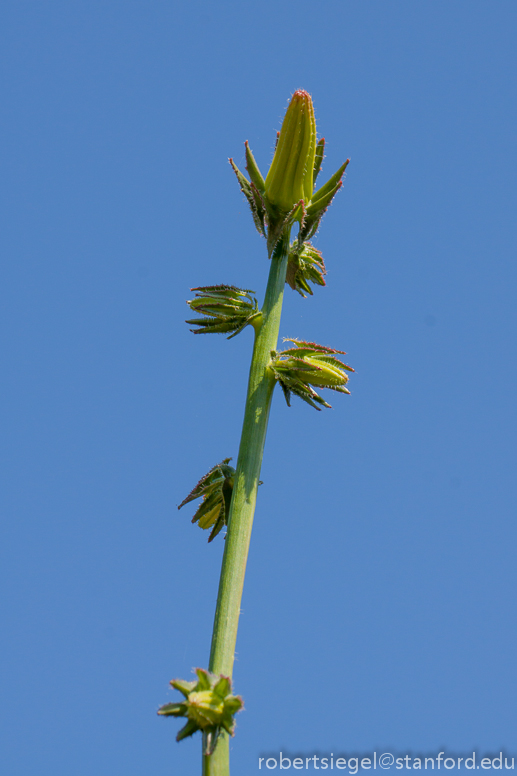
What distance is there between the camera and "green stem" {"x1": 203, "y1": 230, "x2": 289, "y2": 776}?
3574 millimetres

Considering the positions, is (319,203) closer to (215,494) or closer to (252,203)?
(252,203)

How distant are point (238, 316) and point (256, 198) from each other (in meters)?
0.70

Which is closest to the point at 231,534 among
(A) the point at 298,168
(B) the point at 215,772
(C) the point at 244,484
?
(C) the point at 244,484

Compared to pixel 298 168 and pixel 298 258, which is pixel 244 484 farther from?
pixel 298 168

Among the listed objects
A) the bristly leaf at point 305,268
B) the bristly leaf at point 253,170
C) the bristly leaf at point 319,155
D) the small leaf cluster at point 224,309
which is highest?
the bristly leaf at point 319,155

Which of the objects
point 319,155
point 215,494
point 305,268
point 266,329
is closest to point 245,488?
point 215,494

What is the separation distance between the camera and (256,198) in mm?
4352

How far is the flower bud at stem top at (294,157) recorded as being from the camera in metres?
4.26

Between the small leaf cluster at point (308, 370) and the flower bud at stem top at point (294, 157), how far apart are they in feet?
2.88

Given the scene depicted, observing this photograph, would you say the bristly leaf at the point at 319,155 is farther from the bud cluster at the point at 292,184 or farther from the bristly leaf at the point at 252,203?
the bristly leaf at the point at 252,203

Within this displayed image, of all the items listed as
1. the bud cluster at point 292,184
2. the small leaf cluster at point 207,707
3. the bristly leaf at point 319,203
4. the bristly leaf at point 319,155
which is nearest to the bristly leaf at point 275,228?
the bud cluster at point 292,184

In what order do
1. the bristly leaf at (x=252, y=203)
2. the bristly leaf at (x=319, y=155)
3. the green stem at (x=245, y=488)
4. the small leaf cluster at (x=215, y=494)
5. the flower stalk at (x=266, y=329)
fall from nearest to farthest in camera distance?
the green stem at (x=245, y=488)
the flower stalk at (x=266, y=329)
the small leaf cluster at (x=215, y=494)
the bristly leaf at (x=252, y=203)
the bristly leaf at (x=319, y=155)

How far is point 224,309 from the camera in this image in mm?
4348

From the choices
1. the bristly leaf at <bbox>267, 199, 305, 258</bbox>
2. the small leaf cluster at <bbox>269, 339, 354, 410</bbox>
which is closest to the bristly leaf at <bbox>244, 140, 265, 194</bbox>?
the bristly leaf at <bbox>267, 199, 305, 258</bbox>
